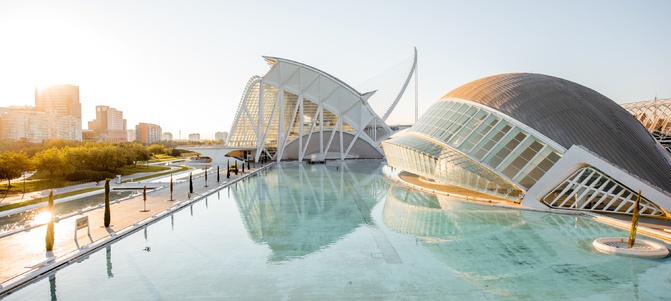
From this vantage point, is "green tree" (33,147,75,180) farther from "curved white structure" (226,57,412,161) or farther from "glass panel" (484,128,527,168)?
"glass panel" (484,128,527,168)

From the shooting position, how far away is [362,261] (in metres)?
12.6

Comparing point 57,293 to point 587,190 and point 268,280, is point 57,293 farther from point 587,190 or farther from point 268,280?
point 587,190

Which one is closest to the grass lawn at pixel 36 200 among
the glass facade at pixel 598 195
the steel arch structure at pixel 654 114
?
the glass facade at pixel 598 195

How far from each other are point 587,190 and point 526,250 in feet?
26.0

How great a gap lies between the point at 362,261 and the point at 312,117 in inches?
2160

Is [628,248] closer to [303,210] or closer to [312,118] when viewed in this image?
[303,210]

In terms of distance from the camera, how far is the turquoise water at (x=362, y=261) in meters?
10.2

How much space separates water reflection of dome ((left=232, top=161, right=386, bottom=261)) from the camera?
15312 mm

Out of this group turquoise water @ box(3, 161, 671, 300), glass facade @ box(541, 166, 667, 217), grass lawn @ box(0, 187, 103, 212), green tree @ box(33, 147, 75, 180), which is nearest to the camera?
turquoise water @ box(3, 161, 671, 300)

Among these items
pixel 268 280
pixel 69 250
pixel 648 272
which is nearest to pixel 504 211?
pixel 648 272

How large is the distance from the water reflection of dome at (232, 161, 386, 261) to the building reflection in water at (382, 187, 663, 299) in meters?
2.32

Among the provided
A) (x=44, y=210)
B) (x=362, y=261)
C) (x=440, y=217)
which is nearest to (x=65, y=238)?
(x=44, y=210)

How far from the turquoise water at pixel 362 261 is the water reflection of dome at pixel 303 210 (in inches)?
4.3

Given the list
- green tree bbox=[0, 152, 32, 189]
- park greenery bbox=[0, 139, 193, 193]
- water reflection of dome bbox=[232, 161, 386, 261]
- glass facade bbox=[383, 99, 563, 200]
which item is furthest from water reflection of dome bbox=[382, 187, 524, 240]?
green tree bbox=[0, 152, 32, 189]
